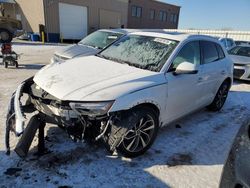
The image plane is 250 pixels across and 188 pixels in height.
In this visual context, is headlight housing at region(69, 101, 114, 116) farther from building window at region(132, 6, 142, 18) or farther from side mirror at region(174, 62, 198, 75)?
building window at region(132, 6, 142, 18)

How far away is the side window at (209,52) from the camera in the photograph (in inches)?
185

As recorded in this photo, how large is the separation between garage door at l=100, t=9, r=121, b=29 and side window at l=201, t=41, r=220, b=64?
28.9 meters

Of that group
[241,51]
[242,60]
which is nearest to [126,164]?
[242,60]

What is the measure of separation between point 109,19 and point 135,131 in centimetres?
3251

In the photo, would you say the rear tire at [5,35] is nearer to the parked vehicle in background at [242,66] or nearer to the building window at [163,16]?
the parked vehicle in background at [242,66]

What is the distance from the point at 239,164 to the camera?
1.75 meters

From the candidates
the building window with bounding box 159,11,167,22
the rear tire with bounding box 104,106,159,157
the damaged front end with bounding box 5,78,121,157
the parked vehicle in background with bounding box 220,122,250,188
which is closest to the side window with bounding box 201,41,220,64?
the rear tire with bounding box 104,106,159,157

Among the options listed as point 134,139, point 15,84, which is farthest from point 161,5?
point 134,139

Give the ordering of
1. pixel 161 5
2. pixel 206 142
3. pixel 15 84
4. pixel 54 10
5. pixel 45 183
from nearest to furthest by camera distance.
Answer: pixel 45 183 < pixel 206 142 < pixel 15 84 < pixel 54 10 < pixel 161 5

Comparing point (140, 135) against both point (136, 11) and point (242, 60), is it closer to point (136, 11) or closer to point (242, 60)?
point (242, 60)

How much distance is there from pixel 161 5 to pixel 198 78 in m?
45.7

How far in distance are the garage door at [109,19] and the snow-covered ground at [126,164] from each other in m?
29.8

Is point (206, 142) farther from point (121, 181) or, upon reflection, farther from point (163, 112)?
point (121, 181)

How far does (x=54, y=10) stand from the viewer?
85.4ft
